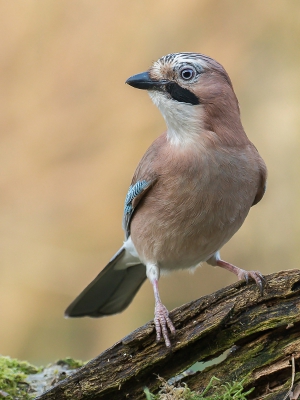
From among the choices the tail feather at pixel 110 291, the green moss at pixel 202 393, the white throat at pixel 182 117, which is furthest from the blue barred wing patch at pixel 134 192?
the green moss at pixel 202 393

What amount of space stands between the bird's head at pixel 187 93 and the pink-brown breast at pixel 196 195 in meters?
0.13

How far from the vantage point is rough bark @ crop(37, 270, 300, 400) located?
3.80 metres

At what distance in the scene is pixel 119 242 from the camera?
346 inches

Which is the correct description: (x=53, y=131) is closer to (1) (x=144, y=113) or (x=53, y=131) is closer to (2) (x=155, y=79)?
(1) (x=144, y=113)

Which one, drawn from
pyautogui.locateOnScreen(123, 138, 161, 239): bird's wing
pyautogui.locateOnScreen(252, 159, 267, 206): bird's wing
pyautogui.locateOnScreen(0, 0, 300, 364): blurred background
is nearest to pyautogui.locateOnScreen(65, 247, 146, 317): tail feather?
pyautogui.locateOnScreen(123, 138, 161, 239): bird's wing

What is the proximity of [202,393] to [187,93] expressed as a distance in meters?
2.17

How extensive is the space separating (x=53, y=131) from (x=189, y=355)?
18.0ft

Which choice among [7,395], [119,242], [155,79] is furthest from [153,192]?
[119,242]

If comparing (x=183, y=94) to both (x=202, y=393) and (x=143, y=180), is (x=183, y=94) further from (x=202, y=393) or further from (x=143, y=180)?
(x=202, y=393)

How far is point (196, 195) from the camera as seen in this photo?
464 cm

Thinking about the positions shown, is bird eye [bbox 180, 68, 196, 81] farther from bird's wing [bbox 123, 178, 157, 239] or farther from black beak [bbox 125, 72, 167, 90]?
bird's wing [bbox 123, 178, 157, 239]

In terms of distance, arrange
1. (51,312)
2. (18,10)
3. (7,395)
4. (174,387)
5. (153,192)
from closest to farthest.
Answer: (174,387) < (7,395) < (153,192) < (51,312) < (18,10)

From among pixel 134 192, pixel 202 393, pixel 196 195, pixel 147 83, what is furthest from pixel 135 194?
pixel 202 393

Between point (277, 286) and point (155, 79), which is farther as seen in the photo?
point (155, 79)
